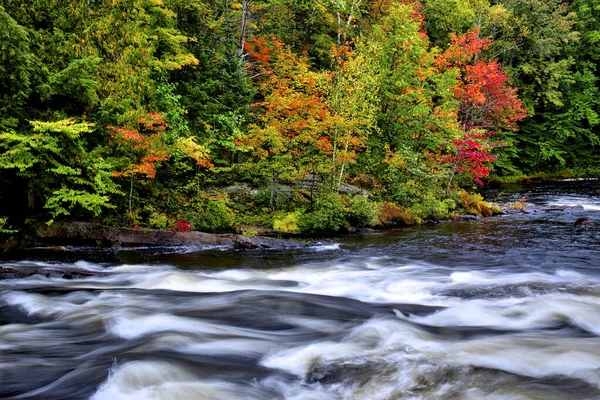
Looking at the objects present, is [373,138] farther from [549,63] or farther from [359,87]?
[549,63]

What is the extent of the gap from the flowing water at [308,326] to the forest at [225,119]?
2.59 meters

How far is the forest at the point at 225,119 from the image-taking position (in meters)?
10.8

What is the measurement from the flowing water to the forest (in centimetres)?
259

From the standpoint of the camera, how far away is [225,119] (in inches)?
639

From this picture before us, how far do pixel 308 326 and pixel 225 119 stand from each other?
11.6 m

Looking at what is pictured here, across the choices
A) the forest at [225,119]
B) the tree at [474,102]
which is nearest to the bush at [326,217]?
the forest at [225,119]

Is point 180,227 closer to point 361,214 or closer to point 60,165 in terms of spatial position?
point 60,165

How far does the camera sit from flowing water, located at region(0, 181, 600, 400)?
4270 mm

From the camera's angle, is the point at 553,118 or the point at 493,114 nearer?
the point at 493,114

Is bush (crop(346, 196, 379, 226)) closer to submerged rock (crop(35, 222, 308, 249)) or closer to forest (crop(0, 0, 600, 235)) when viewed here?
forest (crop(0, 0, 600, 235))

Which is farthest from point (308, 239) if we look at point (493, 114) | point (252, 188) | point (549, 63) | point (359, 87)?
point (549, 63)

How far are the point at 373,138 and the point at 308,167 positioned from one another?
6.03 metres

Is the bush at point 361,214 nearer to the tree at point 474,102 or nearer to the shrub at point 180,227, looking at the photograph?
the shrub at point 180,227

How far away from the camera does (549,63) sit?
31672 millimetres
